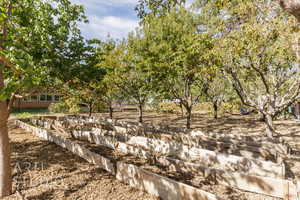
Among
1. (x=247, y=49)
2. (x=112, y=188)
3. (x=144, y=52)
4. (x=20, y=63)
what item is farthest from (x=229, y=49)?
(x=20, y=63)

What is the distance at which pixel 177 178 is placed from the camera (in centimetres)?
550

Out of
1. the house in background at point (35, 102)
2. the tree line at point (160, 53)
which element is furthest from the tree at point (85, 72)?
the house in background at point (35, 102)

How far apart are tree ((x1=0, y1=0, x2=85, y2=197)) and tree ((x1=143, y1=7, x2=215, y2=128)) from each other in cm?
565

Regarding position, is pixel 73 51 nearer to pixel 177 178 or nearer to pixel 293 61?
pixel 177 178

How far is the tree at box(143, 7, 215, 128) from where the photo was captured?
33.2ft

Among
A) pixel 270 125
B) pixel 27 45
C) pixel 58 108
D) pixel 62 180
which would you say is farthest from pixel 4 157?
pixel 58 108

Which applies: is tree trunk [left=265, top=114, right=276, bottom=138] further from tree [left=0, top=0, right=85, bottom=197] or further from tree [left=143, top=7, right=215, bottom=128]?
tree [left=0, top=0, right=85, bottom=197]

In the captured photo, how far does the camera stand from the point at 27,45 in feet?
15.5

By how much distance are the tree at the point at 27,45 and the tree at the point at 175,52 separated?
565cm

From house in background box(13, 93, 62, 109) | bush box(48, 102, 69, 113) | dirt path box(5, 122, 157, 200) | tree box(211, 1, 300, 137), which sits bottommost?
dirt path box(5, 122, 157, 200)

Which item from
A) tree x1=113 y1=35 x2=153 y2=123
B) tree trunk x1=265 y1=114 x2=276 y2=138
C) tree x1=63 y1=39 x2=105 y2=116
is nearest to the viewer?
tree x1=63 y1=39 x2=105 y2=116

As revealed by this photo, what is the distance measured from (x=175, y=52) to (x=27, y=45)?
7232mm

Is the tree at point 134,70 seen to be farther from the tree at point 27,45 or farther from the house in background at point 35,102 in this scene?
the house in background at point 35,102

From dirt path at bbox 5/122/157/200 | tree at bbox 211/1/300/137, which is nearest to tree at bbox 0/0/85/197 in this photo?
dirt path at bbox 5/122/157/200
